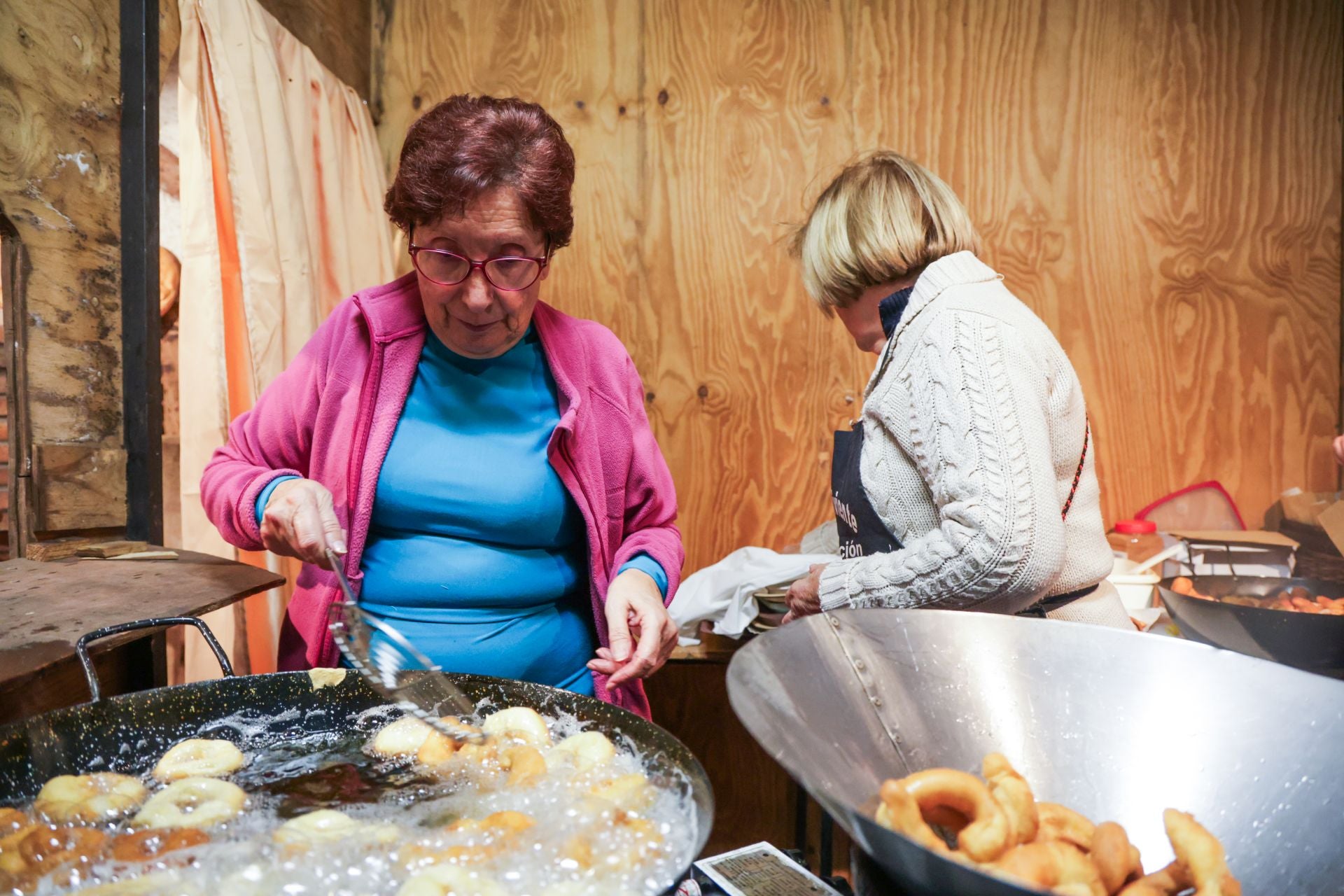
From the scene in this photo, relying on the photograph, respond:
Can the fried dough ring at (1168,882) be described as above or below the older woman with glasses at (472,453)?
below

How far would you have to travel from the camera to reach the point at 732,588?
230 cm

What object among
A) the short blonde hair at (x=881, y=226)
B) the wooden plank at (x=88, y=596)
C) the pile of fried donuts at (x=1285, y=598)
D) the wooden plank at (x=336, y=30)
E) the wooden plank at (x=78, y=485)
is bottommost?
the pile of fried donuts at (x=1285, y=598)

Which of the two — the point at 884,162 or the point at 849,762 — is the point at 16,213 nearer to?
the point at 884,162

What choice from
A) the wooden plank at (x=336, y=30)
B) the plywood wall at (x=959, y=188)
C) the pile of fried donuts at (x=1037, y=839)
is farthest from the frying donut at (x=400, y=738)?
the wooden plank at (x=336, y=30)

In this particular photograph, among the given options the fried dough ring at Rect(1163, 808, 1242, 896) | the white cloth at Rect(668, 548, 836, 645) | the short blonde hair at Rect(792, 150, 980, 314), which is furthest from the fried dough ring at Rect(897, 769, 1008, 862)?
the white cloth at Rect(668, 548, 836, 645)

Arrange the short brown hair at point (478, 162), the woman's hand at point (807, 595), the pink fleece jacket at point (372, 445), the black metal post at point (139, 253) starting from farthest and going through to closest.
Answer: the black metal post at point (139, 253) < the woman's hand at point (807, 595) < the pink fleece jacket at point (372, 445) < the short brown hair at point (478, 162)

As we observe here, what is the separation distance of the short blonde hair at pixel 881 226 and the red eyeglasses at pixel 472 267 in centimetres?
56

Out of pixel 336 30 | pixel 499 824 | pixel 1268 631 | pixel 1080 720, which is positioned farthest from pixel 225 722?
pixel 336 30

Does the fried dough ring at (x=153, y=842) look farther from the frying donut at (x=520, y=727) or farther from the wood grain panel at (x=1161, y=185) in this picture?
the wood grain panel at (x=1161, y=185)

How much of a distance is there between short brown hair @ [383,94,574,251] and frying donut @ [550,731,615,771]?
773 mm

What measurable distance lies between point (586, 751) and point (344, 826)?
24cm

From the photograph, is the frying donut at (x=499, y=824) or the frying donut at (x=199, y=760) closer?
the frying donut at (x=499, y=824)

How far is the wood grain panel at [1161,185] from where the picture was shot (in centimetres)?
283

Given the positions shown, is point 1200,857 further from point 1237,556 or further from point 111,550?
point 1237,556
